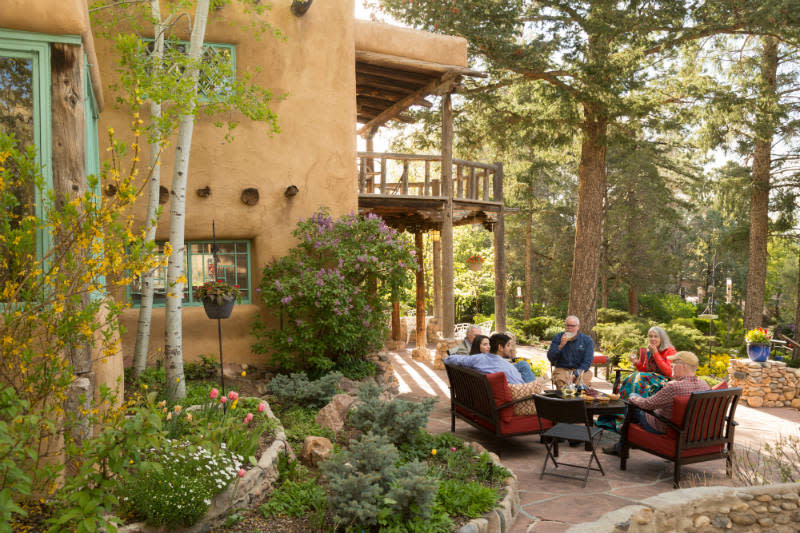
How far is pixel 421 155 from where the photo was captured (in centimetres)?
1186

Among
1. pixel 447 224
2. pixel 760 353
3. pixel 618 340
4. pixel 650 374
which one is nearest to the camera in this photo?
pixel 650 374

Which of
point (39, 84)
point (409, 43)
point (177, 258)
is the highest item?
point (409, 43)

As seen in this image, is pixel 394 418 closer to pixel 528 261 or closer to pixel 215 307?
pixel 215 307

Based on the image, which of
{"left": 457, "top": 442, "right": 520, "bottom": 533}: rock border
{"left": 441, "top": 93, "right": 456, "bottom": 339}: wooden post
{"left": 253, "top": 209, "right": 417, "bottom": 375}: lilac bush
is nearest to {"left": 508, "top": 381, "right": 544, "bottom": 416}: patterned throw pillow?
{"left": 457, "top": 442, "right": 520, "bottom": 533}: rock border

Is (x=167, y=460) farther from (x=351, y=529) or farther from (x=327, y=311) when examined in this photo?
(x=327, y=311)

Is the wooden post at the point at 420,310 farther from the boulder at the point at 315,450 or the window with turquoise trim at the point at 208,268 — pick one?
the boulder at the point at 315,450

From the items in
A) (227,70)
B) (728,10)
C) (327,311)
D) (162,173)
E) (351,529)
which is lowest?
(351,529)

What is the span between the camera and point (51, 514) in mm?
3783

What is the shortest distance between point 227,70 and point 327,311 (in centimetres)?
361

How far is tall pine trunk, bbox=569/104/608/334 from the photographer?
48.9ft

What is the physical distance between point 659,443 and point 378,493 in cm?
326

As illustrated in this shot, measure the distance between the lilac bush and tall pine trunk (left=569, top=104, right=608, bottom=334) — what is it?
303 inches

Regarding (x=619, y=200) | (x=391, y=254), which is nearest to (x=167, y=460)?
(x=391, y=254)

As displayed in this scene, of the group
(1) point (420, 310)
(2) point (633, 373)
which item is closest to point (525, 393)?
(2) point (633, 373)
